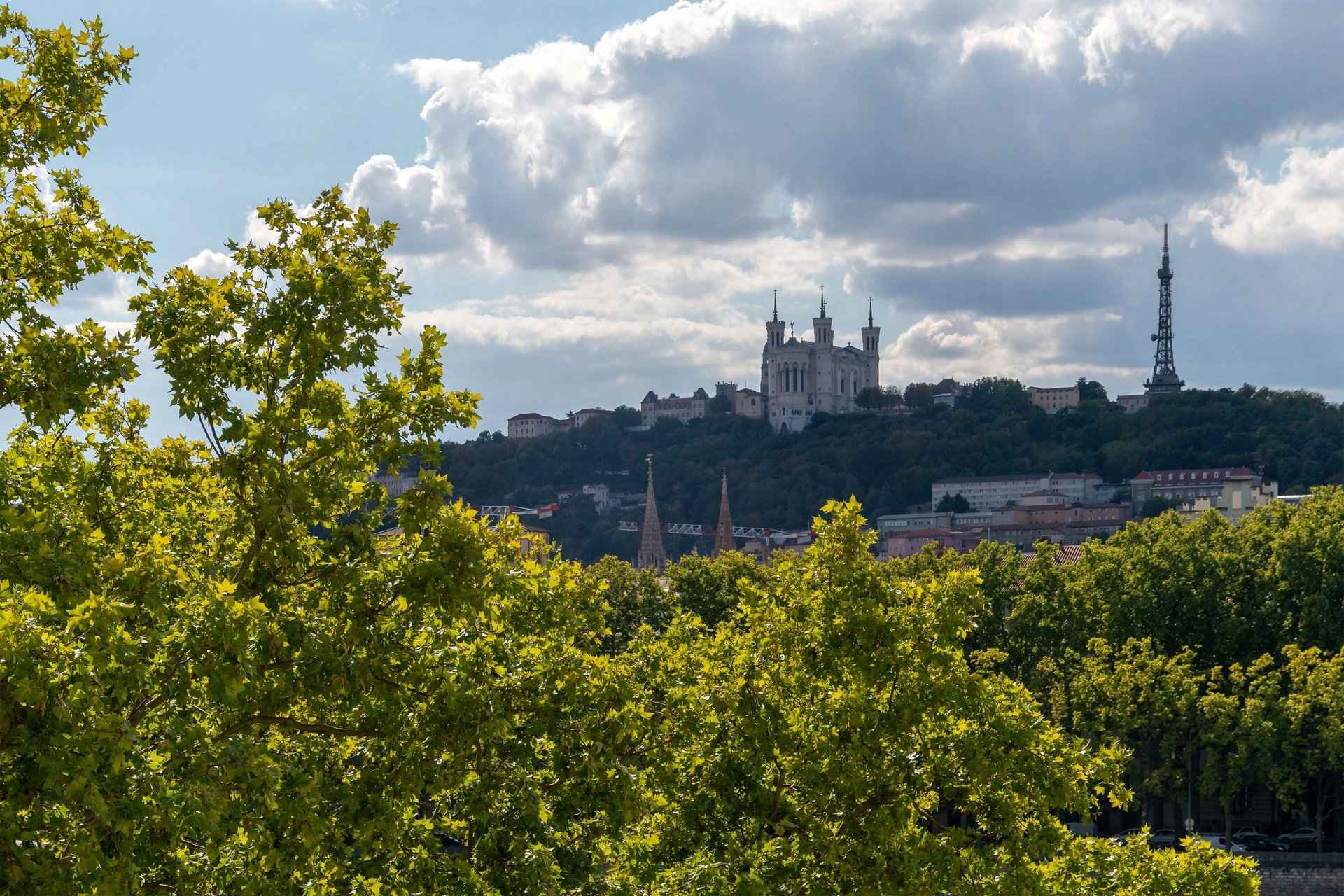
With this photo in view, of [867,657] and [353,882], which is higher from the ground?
[867,657]

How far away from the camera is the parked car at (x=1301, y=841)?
43625mm

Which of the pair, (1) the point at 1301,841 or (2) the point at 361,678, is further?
(1) the point at 1301,841

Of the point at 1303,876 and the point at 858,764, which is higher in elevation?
the point at 858,764

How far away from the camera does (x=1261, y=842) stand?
43.4 metres

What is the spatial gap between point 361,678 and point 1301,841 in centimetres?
3798

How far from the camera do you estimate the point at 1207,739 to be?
132 ft

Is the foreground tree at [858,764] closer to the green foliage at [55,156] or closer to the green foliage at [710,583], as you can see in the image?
the green foliage at [55,156]

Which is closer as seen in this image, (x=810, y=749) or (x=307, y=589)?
(x=307, y=589)

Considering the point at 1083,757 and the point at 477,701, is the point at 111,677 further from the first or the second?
the point at 1083,757

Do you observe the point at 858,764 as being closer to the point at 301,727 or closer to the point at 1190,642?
the point at 301,727

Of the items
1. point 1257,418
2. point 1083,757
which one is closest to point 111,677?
point 1083,757

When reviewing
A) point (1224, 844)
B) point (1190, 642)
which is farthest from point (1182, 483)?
point (1224, 844)

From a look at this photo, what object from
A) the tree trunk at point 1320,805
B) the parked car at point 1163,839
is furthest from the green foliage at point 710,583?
the tree trunk at point 1320,805

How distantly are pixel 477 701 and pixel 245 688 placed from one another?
1.87 m
